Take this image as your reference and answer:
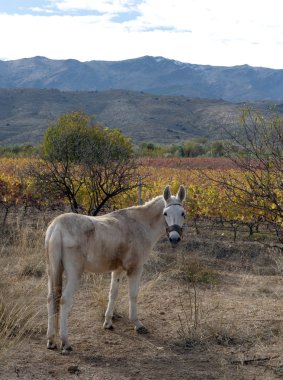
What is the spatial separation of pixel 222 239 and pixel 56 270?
1051 centimetres

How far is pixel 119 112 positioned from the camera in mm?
93938

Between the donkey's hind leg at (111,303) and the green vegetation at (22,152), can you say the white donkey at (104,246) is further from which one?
the green vegetation at (22,152)

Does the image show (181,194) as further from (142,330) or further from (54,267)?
(54,267)

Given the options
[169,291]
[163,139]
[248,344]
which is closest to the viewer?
[248,344]

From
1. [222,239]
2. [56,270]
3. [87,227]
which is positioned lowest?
[222,239]

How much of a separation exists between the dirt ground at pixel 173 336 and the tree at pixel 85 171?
4245 millimetres

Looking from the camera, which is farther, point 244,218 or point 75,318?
point 244,218

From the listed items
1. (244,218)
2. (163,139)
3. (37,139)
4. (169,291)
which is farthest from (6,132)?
(169,291)

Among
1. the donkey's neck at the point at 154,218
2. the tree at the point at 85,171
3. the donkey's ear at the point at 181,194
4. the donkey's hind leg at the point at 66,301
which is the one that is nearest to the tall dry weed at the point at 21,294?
the donkey's hind leg at the point at 66,301

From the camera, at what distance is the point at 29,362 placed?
629 centimetres

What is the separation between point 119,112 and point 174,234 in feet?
289

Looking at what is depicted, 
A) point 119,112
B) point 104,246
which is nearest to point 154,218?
point 104,246

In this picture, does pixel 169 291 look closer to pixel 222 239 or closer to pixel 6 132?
pixel 222 239

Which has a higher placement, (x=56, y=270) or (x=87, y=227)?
(x=87, y=227)
